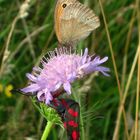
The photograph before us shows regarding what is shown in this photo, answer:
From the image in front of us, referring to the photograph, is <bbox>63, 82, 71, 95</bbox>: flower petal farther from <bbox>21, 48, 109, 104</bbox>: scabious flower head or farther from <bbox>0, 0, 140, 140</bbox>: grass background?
<bbox>0, 0, 140, 140</bbox>: grass background

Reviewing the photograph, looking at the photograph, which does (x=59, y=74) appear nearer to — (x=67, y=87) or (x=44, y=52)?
(x=67, y=87)

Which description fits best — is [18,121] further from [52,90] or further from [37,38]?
[52,90]

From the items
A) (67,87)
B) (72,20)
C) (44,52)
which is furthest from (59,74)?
(44,52)

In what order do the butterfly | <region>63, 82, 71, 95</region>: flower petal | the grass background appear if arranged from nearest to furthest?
<region>63, 82, 71, 95</region>: flower petal
the butterfly
the grass background

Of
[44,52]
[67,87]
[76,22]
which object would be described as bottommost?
[67,87]

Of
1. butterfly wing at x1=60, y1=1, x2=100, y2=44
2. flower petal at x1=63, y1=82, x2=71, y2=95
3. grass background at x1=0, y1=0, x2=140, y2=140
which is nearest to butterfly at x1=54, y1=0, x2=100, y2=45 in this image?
butterfly wing at x1=60, y1=1, x2=100, y2=44

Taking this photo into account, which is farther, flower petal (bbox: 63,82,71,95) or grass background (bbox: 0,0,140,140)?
grass background (bbox: 0,0,140,140)

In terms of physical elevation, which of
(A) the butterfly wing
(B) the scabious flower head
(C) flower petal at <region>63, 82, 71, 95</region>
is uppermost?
(A) the butterfly wing
